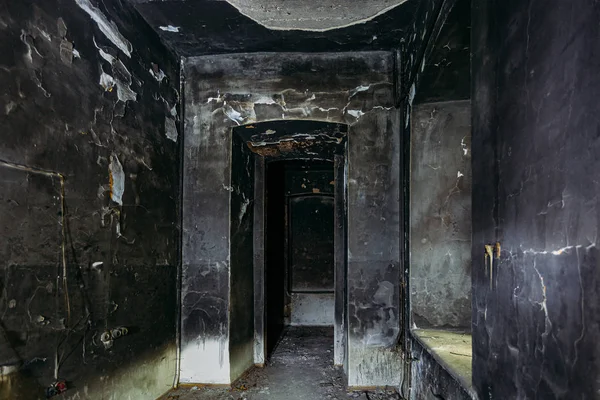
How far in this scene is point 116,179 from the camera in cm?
242

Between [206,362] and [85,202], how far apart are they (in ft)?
5.73

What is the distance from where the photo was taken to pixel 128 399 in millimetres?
2504

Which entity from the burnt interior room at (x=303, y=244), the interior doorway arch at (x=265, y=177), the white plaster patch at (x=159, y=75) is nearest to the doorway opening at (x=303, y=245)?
the burnt interior room at (x=303, y=244)

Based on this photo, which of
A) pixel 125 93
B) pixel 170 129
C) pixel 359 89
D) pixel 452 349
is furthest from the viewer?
pixel 359 89

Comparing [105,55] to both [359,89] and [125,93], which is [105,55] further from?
[359,89]

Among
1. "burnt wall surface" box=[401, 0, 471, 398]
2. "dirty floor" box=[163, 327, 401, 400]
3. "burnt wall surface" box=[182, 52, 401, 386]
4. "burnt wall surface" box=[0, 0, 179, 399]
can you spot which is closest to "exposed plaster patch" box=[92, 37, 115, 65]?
"burnt wall surface" box=[0, 0, 179, 399]

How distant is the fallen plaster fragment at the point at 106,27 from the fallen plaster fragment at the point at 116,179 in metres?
0.73

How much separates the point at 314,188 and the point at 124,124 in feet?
12.4

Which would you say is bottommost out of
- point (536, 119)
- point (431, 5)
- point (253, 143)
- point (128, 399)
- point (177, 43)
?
point (128, 399)

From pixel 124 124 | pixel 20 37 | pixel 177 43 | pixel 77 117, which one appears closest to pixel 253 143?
pixel 177 43

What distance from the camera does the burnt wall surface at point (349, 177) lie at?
3.14m

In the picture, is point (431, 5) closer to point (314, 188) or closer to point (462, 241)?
point (462, 241)

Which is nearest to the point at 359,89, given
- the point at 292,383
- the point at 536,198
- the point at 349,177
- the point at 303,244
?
the point at 349,177

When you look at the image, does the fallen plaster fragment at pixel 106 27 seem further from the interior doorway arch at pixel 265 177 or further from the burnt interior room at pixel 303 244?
the burnt interior room at pixel 303 244
